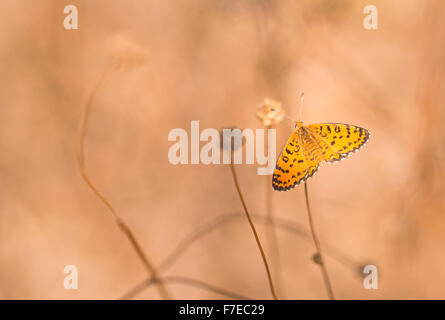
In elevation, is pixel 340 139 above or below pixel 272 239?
above

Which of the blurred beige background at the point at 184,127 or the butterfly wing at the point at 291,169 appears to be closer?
the butterfly wing at the point at 291,169

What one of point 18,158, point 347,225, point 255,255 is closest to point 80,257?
point 18,158

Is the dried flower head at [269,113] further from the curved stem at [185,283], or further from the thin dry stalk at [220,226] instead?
the curved stem at [185,283]

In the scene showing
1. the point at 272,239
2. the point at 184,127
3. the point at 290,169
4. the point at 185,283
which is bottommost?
the point at 185,283

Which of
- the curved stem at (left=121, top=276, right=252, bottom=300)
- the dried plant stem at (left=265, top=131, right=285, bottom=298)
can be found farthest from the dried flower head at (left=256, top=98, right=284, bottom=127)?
the curved stem at (left=121, top=276, right=252, bottom=300)

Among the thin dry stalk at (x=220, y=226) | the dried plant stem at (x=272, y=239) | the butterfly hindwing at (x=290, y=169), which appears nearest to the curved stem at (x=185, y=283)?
the thin dry stalk at (x=220, y=226)

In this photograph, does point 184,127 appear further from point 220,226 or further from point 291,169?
point 291,169

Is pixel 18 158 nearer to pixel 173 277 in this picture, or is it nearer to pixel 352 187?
pixel 173 277

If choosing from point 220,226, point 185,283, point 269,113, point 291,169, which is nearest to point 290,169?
point 291,169
